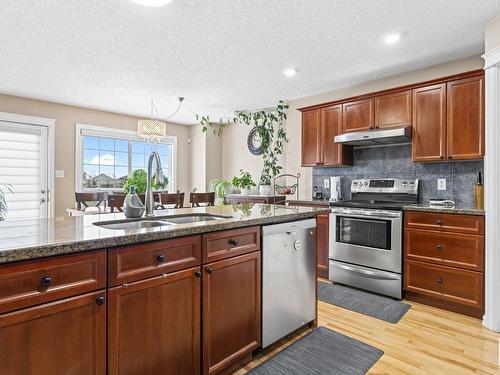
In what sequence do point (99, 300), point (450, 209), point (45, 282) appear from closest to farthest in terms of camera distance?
point (45, 282) < point (99, 300) < point (450, 209)

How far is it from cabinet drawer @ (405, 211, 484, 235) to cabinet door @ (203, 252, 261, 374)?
1922 millimetres

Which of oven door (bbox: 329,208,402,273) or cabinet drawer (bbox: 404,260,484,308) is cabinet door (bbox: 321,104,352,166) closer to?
oven door (bbox: 329,208,402,273)

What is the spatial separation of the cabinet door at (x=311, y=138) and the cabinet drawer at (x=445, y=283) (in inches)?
70.8

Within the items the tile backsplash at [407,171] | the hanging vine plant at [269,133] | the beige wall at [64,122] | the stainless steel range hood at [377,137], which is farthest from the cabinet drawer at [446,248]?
the beige wall at [64,122]

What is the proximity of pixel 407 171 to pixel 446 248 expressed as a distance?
1095 millimetres

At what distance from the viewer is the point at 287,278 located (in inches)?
82.9

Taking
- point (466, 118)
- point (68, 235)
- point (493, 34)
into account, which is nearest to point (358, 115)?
point (466, 118)

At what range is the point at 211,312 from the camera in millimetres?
1632

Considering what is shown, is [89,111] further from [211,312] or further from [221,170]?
[211,312]

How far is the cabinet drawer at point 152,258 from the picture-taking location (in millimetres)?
1268

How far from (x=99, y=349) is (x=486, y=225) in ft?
9.66

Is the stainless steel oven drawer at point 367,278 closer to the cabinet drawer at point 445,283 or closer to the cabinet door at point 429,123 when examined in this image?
the cabinet drawer at point 445,283

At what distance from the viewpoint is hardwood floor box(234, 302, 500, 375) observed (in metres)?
1.91

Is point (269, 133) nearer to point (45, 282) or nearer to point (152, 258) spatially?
point (152, 258)
